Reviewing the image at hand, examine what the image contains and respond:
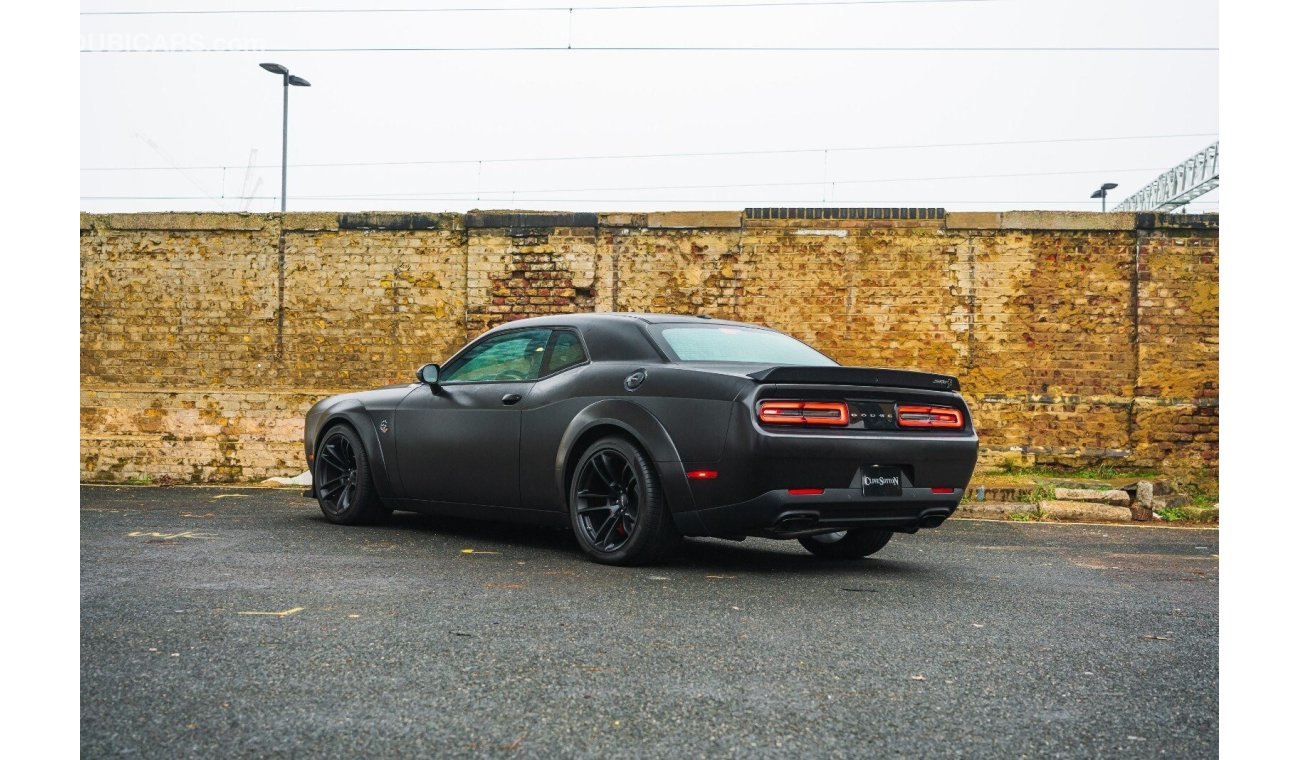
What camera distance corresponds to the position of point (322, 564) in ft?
20.0

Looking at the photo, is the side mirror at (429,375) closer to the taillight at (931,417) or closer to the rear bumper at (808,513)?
the rear bumper at (808,513)

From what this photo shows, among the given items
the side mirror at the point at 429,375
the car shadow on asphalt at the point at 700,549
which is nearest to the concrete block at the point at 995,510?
the car shadow on asphalt at the point at 700,549

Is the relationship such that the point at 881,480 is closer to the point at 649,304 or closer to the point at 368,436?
the point at 368,436

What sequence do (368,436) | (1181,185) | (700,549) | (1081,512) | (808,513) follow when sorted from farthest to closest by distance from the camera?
(1181,185)
(1081,512)
(368,436)
(700,549)
(808,513)

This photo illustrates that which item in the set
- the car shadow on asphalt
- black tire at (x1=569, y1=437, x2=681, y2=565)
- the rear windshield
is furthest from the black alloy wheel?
the rear windshield

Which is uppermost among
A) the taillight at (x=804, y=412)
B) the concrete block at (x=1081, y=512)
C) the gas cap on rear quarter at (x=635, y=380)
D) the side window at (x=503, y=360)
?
the side window at (x=503, y=360)

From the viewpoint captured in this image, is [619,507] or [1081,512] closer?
[619,507]

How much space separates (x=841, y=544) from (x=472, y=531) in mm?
2508

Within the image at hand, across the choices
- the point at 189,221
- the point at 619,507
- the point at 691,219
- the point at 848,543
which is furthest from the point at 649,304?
the point at 619,507

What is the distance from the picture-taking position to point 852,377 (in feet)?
19.5

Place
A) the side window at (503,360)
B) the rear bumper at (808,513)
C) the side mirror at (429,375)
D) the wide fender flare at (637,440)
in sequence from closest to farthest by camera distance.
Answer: the rear bumper at (808,513)
the wide fender flare at (637,440)
the side window at (503,360)
the side mirror at (429,375)

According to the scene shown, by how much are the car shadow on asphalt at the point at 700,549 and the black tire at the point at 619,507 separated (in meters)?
0.26

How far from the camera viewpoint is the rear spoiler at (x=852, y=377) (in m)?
5.75

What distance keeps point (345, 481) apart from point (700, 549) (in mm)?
2619
